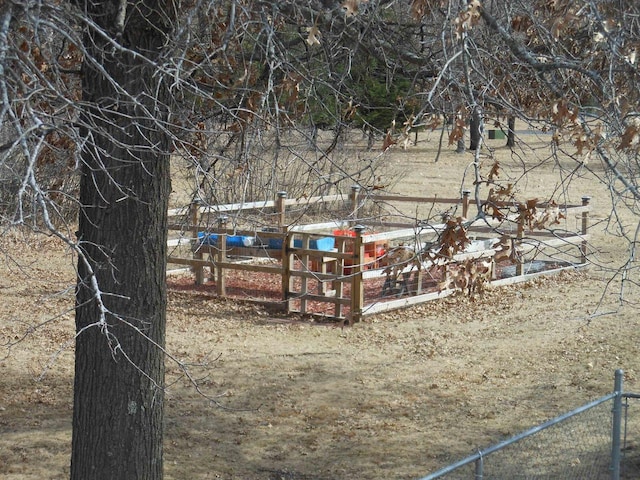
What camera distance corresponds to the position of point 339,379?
10625mm

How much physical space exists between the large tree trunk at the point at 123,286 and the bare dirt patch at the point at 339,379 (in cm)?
110

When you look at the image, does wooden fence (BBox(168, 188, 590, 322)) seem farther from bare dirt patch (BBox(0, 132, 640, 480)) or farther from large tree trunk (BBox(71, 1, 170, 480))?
large tree trunk (BBox(71, 1, 170, 480))

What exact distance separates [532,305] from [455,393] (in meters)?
4.21

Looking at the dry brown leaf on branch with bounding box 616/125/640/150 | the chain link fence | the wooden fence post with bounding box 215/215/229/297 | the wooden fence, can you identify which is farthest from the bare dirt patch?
the dry brown leaf on branch with bounding box 616/125/640/150

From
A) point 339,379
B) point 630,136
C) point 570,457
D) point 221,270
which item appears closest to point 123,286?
point 630,136

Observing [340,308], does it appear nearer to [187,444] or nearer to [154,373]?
[187,444]

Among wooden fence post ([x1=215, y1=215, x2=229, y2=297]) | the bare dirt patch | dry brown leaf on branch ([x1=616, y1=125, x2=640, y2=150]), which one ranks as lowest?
the bare dirt patch

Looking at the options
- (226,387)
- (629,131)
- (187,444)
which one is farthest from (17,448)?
(629,131)

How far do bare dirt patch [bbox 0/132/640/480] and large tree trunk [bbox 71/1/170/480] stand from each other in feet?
3.62

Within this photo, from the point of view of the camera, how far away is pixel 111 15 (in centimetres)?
554

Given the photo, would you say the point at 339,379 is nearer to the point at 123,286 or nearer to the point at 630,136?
the point at 123,286

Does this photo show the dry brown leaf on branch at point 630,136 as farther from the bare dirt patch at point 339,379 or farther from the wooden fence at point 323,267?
the wooden fence at point 323,267

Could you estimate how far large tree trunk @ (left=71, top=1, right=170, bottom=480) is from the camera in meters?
5.64

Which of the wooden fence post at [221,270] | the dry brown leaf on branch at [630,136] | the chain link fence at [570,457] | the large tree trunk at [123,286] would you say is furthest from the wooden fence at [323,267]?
the dry brown leaf on branch at [630,136]
